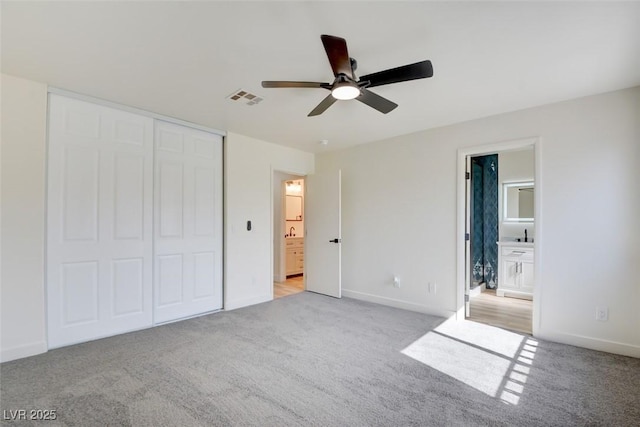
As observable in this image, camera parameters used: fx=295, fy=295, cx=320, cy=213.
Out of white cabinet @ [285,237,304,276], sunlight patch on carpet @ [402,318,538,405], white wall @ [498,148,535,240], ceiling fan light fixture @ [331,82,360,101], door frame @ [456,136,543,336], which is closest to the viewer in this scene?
ceiling fan light fixture @ [331,82,360,101]

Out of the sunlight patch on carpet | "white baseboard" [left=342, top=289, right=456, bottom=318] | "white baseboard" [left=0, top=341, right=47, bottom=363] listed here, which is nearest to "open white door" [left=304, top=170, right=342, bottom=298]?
"white baseboard" [left=342, top=289, right=456, bottom=318]

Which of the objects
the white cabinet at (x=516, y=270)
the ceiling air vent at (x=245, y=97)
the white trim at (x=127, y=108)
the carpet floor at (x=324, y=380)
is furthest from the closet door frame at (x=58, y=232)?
the white cabinet at (x=516, y=270)

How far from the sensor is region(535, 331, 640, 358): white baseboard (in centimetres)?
267

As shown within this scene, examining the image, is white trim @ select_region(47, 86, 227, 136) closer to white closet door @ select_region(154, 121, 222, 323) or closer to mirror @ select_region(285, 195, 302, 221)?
white closet door @ select_region(154, 121, 222, 323)

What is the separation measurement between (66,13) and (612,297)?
4808 millimetres

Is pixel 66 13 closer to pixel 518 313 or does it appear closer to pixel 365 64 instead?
pixel 365 64

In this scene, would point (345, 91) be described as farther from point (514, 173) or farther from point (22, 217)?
point (514, 173)

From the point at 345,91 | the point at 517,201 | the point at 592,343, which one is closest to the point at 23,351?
the point at 345,91

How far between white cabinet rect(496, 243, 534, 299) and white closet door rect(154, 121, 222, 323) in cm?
451

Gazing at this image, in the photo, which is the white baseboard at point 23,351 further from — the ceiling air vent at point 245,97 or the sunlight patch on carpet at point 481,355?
the sunlight patch on carpet at point 481,355

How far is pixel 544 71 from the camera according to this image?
242 centimetres

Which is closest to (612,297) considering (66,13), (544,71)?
(544,71)

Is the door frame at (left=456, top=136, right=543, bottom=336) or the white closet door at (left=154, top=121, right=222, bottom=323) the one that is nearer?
the door frame at (left=456, top=136, right=543, bottom=336)

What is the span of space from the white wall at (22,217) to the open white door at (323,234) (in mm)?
3422
